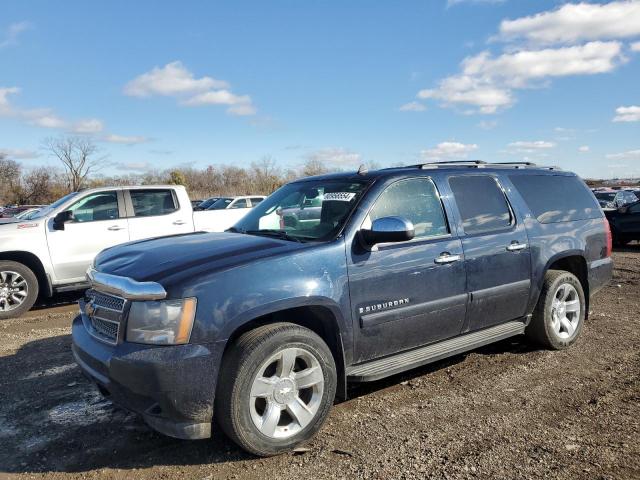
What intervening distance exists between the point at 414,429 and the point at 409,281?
1063 millimetres

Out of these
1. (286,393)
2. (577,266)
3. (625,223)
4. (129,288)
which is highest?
(129,288)

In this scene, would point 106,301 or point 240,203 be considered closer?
point 106,301

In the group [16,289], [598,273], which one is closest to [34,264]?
[16,289]

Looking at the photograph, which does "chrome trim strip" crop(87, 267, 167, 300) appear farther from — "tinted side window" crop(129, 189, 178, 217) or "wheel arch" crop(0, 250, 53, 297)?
"tinted side window" crop(129, 189, 178, 217)

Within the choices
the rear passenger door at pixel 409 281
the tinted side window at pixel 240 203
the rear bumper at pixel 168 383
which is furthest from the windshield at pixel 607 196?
the rear bumper at pixel 168 383

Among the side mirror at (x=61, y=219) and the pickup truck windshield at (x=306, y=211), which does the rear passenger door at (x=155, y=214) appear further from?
the pickup truck windshield at (x=306, y=211)

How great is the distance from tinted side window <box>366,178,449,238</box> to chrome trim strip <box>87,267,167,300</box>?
1.71 metres

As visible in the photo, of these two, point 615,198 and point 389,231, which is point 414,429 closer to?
point 389,231

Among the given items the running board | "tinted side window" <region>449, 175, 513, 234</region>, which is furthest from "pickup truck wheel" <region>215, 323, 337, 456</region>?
"tinted side window" <region>449, 175, 513, 234</region>

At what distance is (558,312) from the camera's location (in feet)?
17.3

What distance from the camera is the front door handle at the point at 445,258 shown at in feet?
13.2

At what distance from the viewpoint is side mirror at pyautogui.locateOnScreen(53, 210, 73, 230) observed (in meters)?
7.75

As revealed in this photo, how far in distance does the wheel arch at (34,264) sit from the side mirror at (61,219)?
0.54 meters

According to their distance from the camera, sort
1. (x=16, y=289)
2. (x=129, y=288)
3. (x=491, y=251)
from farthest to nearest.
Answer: (x=16, y=289) < (x=491, y=251) < (x=129, y=288)
